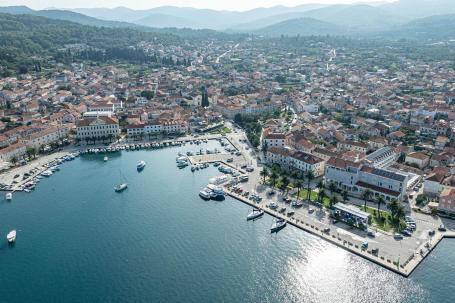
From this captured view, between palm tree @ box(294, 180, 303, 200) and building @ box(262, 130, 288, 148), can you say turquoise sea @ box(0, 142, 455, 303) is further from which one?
building @ box(262, 130, 288, 148)

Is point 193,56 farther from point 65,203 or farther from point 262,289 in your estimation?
point 262,289

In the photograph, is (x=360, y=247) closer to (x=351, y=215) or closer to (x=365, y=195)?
(x=351, y=215)

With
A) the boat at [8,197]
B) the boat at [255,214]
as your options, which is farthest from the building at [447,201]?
the boat at [8,197]

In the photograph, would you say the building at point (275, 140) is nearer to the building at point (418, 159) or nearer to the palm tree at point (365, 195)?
the building at point (418, 159)

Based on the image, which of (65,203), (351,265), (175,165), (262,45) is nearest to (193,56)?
(262,45)

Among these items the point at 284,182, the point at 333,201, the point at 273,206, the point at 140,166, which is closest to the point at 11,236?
the point at 140,166

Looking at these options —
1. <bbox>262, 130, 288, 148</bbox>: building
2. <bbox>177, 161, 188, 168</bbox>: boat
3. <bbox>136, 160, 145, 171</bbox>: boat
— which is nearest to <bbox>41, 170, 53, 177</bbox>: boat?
<bbox>136, 160, 145, 171</bbox>: boat
